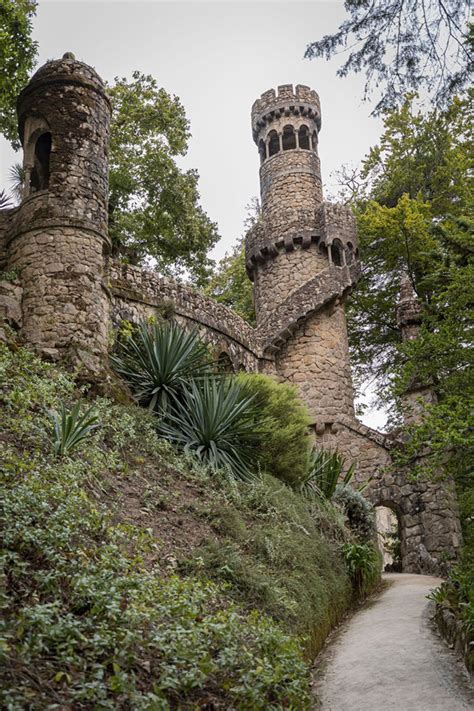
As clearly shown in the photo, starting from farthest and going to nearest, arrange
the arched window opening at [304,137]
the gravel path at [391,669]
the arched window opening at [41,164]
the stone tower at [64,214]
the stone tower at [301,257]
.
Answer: the arched window opening at [304,137]
the stone tower at [301,257]
the arched window opening at [41,164]
the stone tower at [64,214]
the gravel path at [391,669]

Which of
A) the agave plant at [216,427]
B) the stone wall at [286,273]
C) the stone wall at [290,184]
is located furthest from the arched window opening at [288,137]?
the agave plant at [216,427]

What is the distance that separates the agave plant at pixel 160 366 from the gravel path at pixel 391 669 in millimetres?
4304

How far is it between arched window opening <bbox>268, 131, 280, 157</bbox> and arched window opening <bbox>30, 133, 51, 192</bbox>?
44.8 ft

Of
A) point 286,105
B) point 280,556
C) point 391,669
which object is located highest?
point 286,105

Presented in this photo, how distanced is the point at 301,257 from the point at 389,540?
16267 millimetres

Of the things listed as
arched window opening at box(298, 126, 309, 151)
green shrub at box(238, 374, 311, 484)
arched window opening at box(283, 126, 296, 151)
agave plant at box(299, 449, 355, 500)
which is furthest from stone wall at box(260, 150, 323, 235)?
agave plant at box(299, 449, 355, 500)

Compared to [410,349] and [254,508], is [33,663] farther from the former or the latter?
[410,349]

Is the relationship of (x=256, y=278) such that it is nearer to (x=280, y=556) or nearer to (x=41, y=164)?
(x=41, y=164)

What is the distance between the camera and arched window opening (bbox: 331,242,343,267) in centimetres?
2228

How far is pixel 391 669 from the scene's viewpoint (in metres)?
7.00

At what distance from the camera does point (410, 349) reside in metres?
10.7

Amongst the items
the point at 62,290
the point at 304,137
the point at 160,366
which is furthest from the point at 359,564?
the point at 304,137

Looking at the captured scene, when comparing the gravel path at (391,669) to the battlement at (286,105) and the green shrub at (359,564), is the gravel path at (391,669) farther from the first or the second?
the battlement at (286,105)

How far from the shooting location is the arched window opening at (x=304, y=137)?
998 inches
